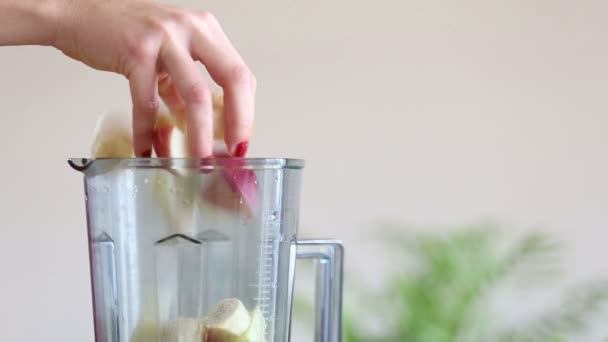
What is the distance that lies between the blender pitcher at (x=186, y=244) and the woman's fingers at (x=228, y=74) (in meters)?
0.03

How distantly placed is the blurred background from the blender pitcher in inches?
26.0

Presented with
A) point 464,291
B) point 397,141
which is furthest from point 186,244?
point 397,141

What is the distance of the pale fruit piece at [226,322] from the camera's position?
522 mm

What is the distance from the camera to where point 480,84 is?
1340 mm

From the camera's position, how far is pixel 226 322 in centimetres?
52

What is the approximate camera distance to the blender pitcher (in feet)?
1.72

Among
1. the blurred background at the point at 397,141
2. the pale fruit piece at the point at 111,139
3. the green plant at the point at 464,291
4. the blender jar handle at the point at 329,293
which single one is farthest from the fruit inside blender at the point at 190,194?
the blurred background at the point at 397,141

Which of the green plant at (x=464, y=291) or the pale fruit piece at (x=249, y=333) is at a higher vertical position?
the pale fruit piece at (x=249, y=333)

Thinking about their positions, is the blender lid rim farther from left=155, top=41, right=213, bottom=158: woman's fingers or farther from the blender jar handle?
the blender jar handle

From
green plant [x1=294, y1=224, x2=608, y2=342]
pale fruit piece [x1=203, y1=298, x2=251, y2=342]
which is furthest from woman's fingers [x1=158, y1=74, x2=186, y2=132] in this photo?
green plant [x1=294, y1=224, x2=608, y2=342]

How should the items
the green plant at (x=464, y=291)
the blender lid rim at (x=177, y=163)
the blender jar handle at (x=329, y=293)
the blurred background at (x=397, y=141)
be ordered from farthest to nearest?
the blurred background at (x=397, y=141), the green plant at (x=464, y=291), the blender jar handle at (x=329, y=293), the blender lid rim at (x=177, y=163)

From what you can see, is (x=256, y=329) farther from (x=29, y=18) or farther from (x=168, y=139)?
(x=29, y=18)

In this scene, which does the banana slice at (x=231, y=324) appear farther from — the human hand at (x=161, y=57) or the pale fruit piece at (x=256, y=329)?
the human hand at (x=161, y=57)

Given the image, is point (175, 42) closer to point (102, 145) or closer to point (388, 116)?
point (102, 145)
